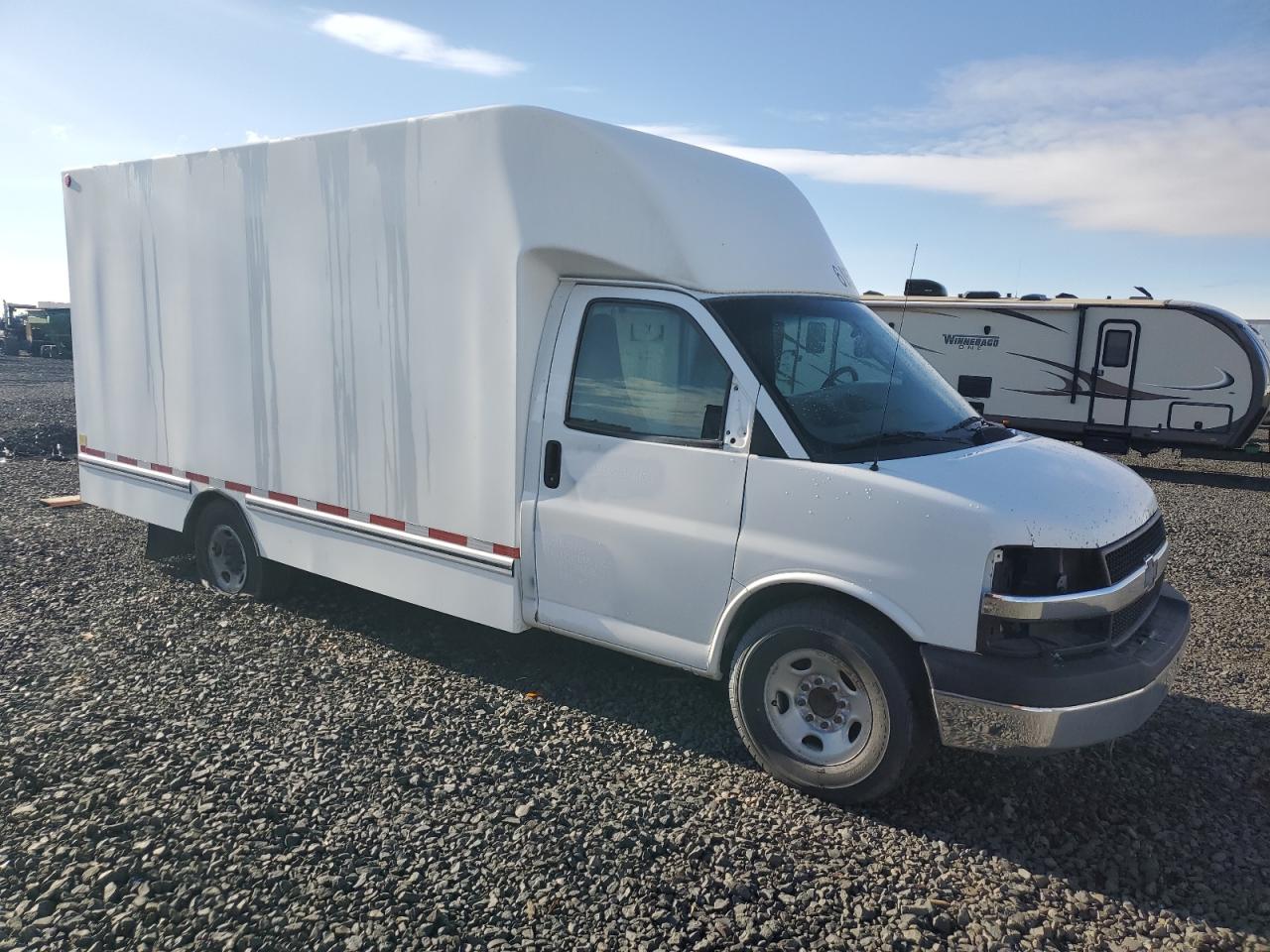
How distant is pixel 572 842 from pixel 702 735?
1183 mm

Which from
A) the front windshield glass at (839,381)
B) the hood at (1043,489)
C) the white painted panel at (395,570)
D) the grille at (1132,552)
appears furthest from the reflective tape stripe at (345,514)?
the grille at (1132,552)

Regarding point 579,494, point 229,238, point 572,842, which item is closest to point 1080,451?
point 579,494

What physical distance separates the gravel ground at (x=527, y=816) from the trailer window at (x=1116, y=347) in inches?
426

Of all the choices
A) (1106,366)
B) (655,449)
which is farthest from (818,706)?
(1106,366)

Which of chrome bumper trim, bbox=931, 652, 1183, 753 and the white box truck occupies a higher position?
the white box truck

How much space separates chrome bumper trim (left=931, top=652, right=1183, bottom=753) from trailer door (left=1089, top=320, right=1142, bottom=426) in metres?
13.5

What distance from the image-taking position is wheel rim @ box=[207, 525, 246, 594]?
6.82 metres

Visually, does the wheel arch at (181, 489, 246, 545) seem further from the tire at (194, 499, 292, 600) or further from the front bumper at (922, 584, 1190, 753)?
the front bumper at (922, 584, 1190, 753)

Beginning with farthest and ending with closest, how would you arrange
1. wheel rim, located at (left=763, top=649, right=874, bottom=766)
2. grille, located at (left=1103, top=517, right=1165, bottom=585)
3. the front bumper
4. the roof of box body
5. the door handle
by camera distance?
the door handle → the roof of box body → wheel rim, located at (left=763, top=649, right=874, bottom=766) → grille, located at (left=1103, top=517, right=1165, bottom=585) → the front bumper

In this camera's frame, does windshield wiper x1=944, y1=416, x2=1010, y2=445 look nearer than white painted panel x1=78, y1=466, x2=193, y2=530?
Yes

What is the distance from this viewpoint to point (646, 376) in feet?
15.3

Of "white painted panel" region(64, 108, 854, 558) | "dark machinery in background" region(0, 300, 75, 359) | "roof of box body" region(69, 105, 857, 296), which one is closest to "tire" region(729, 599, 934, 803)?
"white painted panel" region(64, 108, 854, 558)

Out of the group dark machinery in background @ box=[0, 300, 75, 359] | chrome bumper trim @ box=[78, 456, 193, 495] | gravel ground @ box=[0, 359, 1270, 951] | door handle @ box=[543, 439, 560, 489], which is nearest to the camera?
gravel ground @ box=[0, 359, 1270, 951]

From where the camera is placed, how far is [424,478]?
5359 millimetres
